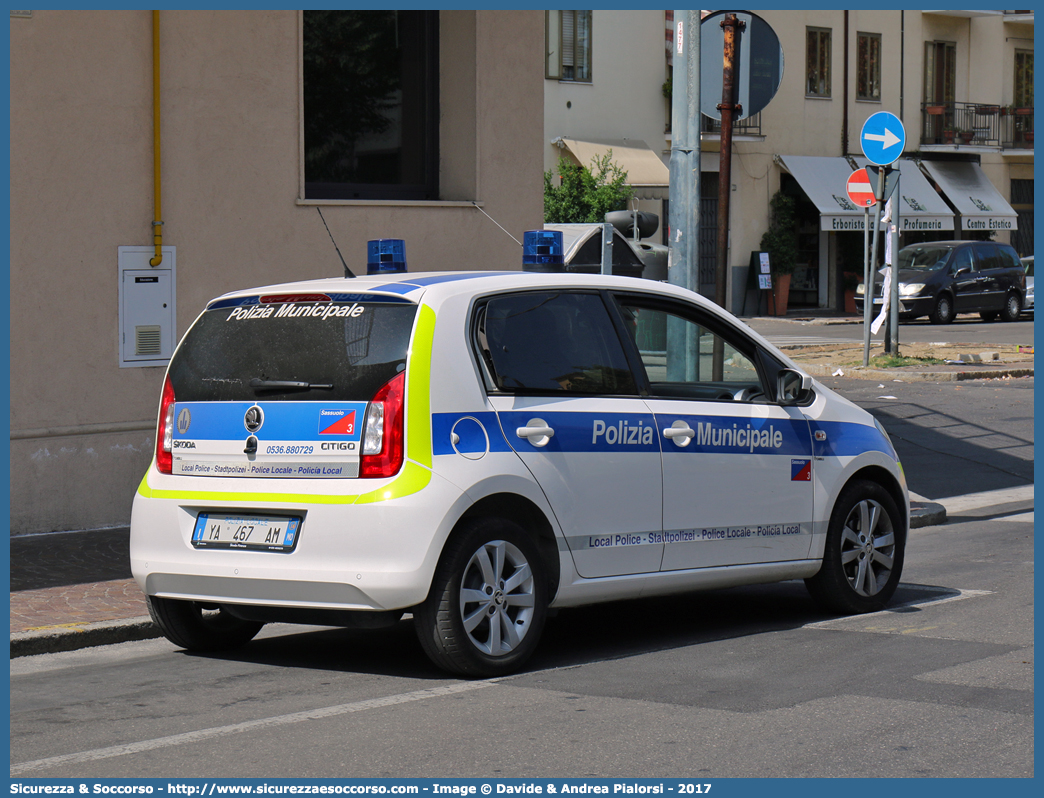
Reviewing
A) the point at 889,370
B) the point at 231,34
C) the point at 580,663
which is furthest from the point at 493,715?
the point at 889,370

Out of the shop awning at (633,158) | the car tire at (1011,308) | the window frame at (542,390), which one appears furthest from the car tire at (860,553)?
the car tire at (1011,308)

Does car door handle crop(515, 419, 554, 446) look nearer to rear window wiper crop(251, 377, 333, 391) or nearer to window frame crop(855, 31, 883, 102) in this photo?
rear window wiper crop(251, 377, 333, 391)

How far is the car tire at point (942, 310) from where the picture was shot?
3484 cm

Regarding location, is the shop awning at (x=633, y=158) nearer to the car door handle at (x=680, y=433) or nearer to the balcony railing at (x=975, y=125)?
the balcony railing at (x=975, y=125)

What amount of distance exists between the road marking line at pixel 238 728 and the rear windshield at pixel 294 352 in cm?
119

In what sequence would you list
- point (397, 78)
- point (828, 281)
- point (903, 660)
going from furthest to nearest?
1. point (828, 281)
2. point (397, 78)
3. point (903, 660)

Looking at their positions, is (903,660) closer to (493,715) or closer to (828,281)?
(493,715)

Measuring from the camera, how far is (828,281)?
41.9m

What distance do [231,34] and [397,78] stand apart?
6.62ft

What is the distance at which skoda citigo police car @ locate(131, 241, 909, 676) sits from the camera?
5797 mm

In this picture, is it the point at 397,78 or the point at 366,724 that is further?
the point at 397,78

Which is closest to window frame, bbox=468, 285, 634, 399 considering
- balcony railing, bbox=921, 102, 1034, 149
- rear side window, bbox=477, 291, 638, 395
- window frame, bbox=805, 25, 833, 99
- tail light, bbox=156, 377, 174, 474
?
rear side window, bbox=477, 291, 638, 395

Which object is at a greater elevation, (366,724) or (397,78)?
(397,78)

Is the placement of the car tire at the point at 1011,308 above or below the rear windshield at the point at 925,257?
below
